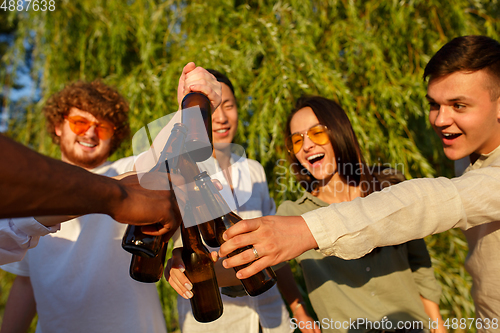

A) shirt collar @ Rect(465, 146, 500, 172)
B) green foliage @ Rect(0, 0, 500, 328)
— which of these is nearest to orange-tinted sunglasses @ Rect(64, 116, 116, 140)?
green foliage @ Rect(0, 0, 500, 328)

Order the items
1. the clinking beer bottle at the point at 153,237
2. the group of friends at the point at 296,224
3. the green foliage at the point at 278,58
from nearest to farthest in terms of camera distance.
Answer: the clinking beer bottle at the point at 153,237 → the group of friends at the point at 296,224 → the green foliage at the point at 278,58

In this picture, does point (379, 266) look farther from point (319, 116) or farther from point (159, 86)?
point (159, 86)

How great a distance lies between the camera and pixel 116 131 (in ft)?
7.14

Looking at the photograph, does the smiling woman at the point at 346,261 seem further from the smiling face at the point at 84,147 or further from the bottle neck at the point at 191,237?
the smiling face at the point at 84,147

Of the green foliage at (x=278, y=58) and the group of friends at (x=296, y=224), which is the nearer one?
the group of friends at (x=296, y=224)

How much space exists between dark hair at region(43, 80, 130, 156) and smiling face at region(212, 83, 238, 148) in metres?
0.71

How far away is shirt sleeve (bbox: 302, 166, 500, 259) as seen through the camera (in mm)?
1114

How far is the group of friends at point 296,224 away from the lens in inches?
40.4

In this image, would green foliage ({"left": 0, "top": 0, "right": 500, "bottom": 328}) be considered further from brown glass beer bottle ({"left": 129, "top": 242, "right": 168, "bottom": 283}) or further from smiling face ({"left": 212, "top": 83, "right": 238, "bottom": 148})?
brown glass beer bottle ({"left": 129, "top": 242, "right": 168, "bottom": 283})

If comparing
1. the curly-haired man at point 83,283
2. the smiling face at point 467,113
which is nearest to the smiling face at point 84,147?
the curly-haired man at point 83,283

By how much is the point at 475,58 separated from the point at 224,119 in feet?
4.54

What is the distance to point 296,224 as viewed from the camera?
1106 mm

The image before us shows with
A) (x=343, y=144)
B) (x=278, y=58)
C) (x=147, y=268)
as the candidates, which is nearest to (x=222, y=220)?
(x=147, y=268)

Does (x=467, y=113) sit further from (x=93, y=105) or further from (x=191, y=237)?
(x=93, y=105)
